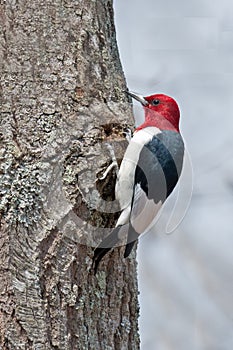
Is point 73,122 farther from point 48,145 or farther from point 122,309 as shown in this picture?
point 122,309

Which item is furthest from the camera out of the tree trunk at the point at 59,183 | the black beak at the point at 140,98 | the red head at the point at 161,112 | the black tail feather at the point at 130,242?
the red head at the point at 161,112

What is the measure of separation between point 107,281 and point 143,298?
7.93 ft

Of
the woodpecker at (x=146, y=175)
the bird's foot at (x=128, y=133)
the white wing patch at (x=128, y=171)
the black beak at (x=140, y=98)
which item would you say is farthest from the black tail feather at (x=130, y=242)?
the black beak at (x=140, y=98)

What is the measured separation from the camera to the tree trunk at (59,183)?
2.52m

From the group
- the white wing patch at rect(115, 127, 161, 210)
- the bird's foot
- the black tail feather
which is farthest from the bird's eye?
the black tail feather

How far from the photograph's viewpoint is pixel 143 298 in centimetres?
509

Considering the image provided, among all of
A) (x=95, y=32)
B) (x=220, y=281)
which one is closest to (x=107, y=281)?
(x=95, y=32)

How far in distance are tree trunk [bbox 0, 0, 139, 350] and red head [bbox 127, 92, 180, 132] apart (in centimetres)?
46

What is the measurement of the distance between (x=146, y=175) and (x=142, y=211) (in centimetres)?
18

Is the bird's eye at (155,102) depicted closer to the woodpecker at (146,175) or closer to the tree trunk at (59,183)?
the woodpecker at (146,175)

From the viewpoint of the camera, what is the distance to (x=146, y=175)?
301 cm

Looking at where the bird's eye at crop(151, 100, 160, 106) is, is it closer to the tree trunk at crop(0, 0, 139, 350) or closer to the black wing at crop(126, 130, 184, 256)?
the black wing at crop(126, 130, 184, 256)

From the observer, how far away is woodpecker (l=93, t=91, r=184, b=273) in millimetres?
2734

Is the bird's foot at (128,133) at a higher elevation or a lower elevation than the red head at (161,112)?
lower
